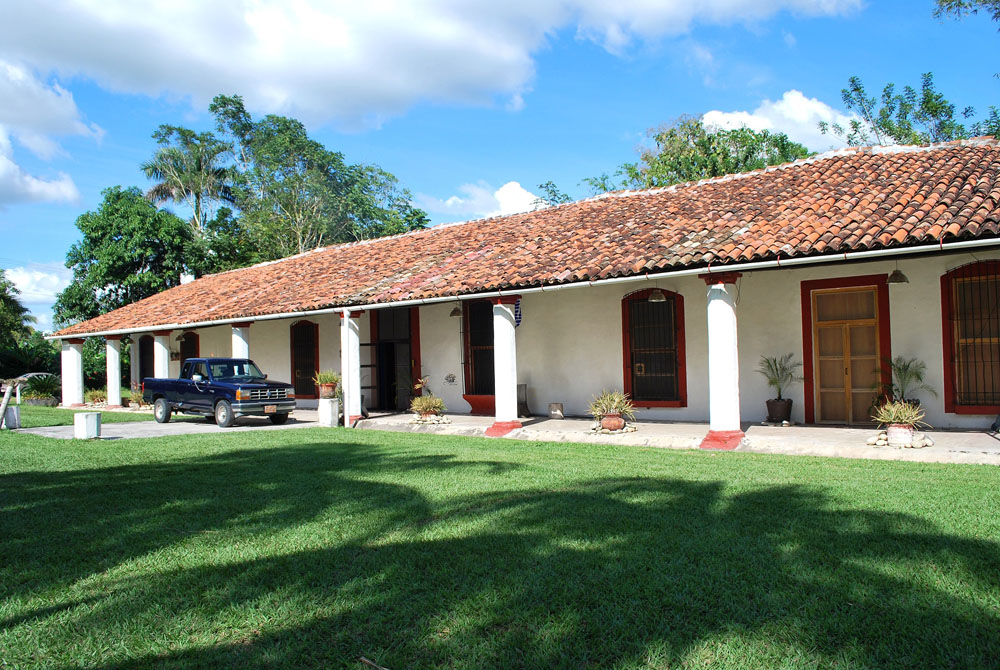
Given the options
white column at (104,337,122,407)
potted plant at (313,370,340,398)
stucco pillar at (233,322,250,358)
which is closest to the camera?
potted plant at (313,370,340,398)

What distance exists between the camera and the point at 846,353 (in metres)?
12.4

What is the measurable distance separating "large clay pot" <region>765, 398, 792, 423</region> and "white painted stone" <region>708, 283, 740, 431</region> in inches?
84.1

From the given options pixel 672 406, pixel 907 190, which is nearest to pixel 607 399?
pixel 672 406

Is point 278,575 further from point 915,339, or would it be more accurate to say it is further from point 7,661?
point 915,339

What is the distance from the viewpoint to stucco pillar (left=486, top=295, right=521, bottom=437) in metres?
12.9

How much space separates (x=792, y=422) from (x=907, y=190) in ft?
14.2

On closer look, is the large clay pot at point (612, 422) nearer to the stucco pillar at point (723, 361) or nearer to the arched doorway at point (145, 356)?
the stucco pillar at point (723, 361)

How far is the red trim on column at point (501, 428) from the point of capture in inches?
507

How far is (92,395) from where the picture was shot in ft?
82.3

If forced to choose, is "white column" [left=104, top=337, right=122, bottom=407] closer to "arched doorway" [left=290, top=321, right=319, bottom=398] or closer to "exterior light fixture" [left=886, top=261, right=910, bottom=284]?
"arched doorway" [left=290, top=321, right=319, bottom=398]

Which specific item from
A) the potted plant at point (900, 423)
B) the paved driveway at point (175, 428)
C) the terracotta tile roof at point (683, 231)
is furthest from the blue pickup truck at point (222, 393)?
the potted plant at point (900, 423)

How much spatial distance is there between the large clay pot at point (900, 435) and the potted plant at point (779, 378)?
8.83ft

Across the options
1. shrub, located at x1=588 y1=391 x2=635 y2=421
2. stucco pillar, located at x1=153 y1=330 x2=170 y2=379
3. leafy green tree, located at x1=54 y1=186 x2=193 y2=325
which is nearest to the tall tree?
leafy green tree, located at x1=54 y1=186 x2=193 y2=325

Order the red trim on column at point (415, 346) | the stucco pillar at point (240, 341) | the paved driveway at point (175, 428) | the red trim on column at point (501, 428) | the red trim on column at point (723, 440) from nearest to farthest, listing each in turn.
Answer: the red trim on column at point (723, 440), the red trim on column at point (501, 428), the paved driveway at point (175, 428), the red trim on column at point (415, 346), the stucco pillar at point (240, 341)
